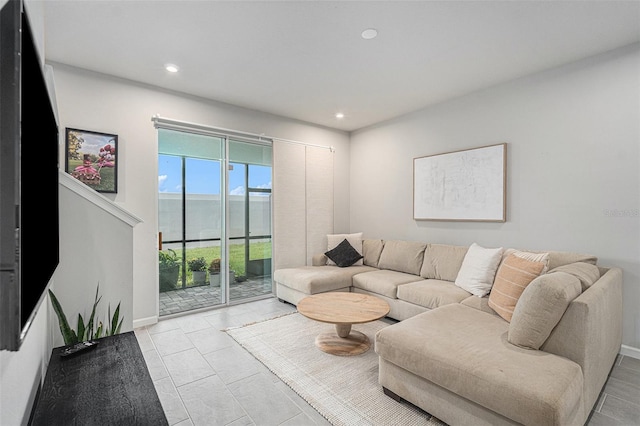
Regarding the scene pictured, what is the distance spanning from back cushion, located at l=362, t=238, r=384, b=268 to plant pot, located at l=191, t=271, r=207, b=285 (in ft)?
7.62

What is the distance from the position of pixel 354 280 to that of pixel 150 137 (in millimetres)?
3022

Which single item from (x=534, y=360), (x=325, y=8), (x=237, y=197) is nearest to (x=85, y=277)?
(x=237, y=197)

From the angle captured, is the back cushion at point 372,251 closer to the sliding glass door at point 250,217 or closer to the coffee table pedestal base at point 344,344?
the sliding glass door at point 250,217

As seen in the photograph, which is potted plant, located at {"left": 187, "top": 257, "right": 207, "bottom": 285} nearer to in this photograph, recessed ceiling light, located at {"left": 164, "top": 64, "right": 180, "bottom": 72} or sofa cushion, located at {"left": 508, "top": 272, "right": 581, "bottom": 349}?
recessed ceiling light, located at {"left": 164, "top": 64, "right": 180, "bottom": 72}

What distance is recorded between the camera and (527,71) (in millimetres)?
3193

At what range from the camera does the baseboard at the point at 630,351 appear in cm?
266

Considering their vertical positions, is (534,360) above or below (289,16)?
below

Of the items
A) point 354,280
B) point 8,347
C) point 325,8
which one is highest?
point 325,8

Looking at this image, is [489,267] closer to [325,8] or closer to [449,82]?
[449,82]

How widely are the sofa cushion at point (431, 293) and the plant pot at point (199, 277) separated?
98.3 inches

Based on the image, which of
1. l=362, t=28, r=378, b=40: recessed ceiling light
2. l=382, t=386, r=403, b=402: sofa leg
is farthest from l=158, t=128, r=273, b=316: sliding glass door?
l=382, t=386, r=403, b=402: sofa leg

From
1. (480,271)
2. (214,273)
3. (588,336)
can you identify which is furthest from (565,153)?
(214,273)

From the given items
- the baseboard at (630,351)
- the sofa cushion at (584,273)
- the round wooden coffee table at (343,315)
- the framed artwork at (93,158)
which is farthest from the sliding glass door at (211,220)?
the baseboard at (630,351)

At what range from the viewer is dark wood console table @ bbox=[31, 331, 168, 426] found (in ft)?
3.74
